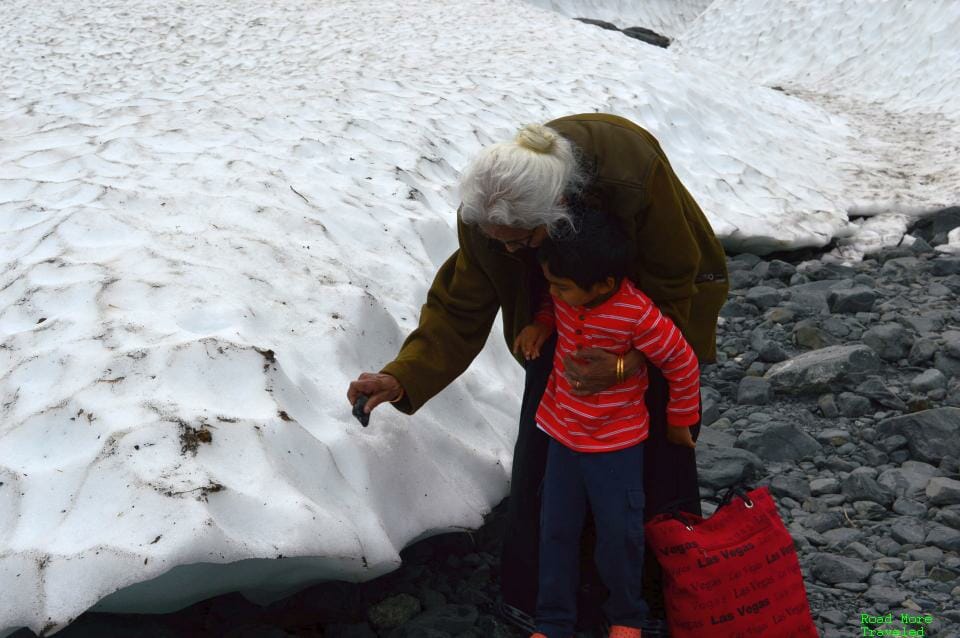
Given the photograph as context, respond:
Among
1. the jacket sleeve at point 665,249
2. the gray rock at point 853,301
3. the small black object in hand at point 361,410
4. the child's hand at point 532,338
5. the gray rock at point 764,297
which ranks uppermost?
the jacket sleeve at point 665,249

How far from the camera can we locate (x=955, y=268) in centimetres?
634

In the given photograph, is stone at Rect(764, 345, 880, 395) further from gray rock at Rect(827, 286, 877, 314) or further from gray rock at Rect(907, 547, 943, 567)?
gray rock at Rect(907, 547, 943, 567)

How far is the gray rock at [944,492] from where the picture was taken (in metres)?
3.73

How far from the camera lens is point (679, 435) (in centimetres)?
290

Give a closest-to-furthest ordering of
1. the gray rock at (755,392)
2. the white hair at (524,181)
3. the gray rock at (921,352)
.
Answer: the white hair at (524,181)
the gray rock at (755,392)
the gray rock at (921,352)

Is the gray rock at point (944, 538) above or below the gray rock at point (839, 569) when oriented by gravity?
above

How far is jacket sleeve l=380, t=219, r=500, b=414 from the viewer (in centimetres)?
304

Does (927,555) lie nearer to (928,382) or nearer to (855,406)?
(855,406)

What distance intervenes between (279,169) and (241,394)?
2348 mm

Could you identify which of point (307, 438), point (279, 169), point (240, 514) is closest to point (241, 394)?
point (307, 438)

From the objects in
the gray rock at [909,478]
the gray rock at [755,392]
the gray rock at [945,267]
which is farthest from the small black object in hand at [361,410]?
the gray rock at [945,267]

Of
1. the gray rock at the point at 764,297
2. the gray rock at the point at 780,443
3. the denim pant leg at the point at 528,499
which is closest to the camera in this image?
the denim pant leg at the point at 528,499

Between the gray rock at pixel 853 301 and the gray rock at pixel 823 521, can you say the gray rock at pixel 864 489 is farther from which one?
the gray rock at pixel 853 301

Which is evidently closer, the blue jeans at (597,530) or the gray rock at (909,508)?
the blue jeans at (597,530)
